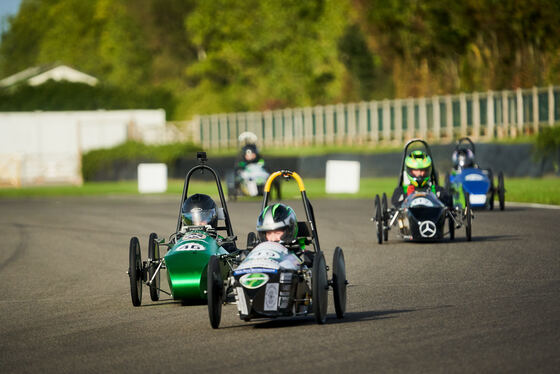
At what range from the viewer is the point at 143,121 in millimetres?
62031

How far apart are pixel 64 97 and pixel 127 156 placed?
2504 cm

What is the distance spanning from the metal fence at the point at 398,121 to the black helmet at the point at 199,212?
83.3 ft

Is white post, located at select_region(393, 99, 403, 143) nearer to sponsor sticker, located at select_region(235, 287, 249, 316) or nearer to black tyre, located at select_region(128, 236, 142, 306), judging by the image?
black tyre, located at select_region(128, 236, 142, 306)

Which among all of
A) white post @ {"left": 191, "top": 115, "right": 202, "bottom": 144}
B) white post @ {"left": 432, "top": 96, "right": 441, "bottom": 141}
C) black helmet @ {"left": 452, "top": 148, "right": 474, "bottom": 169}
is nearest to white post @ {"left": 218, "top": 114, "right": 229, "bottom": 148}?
white post @ {"left": 191, "top": 115, "right": 202, "bottom": 144}

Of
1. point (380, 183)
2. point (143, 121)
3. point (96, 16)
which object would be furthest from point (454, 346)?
point (96, 16)

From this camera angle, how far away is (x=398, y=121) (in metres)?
43.0

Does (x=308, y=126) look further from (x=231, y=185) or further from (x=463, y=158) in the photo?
(x=463, y=158)

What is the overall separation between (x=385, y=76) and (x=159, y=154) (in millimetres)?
14763

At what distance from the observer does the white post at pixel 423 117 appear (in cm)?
4131

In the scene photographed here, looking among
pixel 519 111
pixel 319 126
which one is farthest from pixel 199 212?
pixel 319 126

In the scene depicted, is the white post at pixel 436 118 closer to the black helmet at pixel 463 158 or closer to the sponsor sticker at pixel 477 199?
the black helmet at pixel 463 158

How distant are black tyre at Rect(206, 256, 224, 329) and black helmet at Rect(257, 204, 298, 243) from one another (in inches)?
23.1

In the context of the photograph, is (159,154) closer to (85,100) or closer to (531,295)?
(85,100)

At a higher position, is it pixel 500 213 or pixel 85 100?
pixel 85 100
